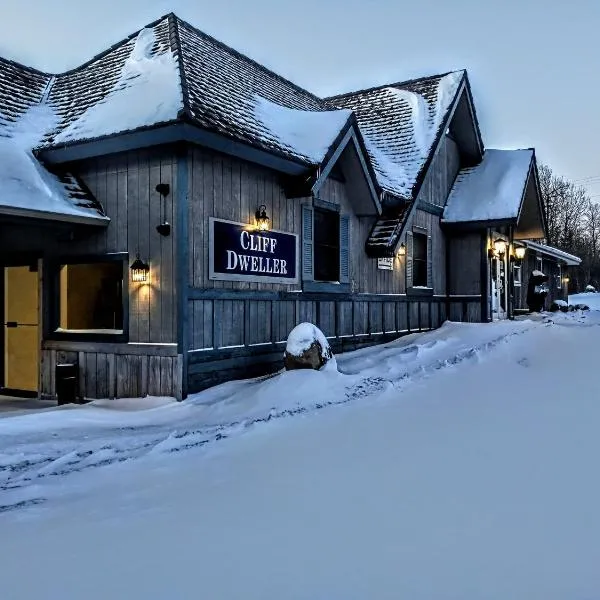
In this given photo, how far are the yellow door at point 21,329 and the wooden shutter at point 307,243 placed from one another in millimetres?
4588

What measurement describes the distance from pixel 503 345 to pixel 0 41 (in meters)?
12.1

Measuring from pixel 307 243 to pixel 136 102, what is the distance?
386 cm

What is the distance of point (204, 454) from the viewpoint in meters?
4.86

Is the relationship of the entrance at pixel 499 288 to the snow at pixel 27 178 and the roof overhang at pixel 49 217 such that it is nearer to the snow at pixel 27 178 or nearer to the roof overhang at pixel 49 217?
the roof overhang at pixel 49 217

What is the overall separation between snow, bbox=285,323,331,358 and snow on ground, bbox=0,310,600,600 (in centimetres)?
81

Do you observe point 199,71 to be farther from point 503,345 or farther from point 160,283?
point 503,345

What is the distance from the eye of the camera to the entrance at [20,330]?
891 cm

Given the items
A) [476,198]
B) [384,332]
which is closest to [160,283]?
[384,332]

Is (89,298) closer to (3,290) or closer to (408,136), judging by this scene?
(3,290)

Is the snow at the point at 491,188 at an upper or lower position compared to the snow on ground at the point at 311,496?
upper

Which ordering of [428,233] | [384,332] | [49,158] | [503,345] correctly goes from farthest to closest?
[428,233] < [384,332] < [503,345] < [49,158]

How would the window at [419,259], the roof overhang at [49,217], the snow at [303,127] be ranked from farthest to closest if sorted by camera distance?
the window at [419,259] < the snow at [303,127] < the roof overhang at [49,217]

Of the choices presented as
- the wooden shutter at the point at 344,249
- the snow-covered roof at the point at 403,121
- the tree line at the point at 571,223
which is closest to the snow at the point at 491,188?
the snow-covered roof at the point at 403,121

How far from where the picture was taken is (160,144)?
24.7 ft
